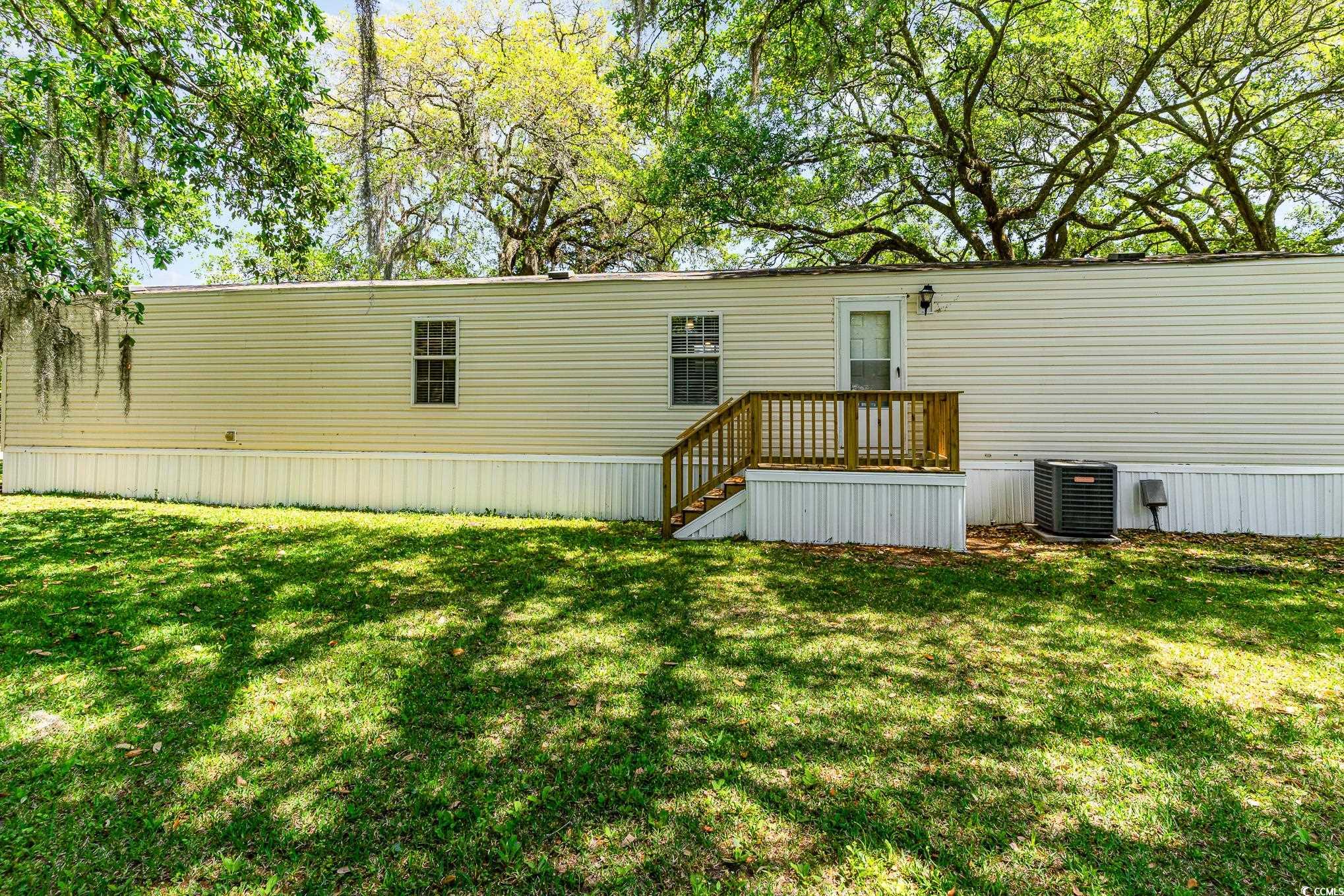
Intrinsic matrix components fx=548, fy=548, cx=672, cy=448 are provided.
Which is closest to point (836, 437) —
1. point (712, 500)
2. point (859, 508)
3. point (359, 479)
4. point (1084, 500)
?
point (859, 508)

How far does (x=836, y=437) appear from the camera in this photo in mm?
5793

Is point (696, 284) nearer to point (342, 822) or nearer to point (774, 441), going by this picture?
point (774, 441)

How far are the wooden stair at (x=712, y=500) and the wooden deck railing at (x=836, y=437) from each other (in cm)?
9

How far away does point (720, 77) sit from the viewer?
34.1 feet

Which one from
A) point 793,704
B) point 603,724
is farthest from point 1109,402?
point 603,724

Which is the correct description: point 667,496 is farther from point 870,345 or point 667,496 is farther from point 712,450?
point 870,345

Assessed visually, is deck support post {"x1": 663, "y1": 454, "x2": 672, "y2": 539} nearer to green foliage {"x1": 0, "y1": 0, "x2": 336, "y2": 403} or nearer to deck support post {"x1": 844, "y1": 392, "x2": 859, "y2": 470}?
deck support post {"x1": 844, "y1": 392, "x2": 859, "y2": 470}

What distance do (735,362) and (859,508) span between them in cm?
254

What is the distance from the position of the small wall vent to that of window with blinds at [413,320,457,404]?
776 centimetres

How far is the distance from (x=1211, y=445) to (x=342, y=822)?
354 inches

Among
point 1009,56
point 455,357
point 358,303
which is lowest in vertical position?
point 455,357

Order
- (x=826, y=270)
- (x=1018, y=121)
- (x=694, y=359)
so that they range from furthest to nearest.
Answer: (x=1018, y=121)
(x=694, y=359)
(x=826, y=270)

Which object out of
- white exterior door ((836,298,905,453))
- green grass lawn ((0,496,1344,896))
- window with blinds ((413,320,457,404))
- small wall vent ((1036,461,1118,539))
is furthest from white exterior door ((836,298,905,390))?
window with blinds ((413,320,457,404))

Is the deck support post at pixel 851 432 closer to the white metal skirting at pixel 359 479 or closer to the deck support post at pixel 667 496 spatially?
the deck support post at pixel 667 496
